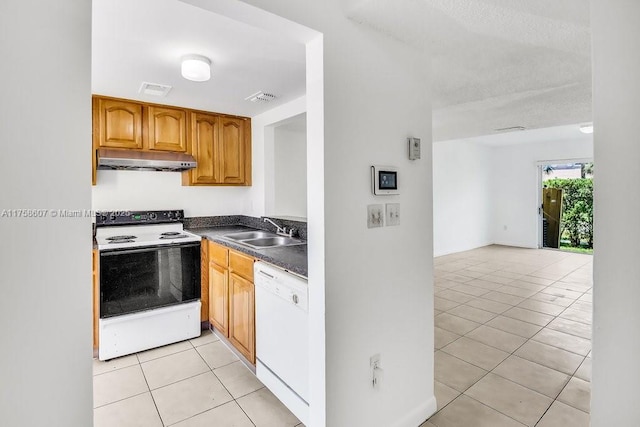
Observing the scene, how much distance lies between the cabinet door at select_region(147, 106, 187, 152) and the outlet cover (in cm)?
244

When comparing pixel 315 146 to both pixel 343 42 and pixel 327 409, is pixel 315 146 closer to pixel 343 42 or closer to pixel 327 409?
pixel 343 42

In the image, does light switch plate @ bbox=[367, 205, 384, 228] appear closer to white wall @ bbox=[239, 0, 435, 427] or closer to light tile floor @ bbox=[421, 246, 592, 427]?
white wall @ bbox=[239, 0, 435, 427]

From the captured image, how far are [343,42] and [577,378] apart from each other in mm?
2758

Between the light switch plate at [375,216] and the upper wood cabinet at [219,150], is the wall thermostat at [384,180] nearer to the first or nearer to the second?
the light switch plate at [375,216]

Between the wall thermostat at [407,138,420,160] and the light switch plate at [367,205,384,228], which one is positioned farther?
the wall thermostat at [407,138,420,160]

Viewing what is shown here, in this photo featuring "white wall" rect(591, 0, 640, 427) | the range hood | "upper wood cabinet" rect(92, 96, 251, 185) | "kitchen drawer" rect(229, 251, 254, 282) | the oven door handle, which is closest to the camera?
"white wall" rect(591, 0, 640, 427)

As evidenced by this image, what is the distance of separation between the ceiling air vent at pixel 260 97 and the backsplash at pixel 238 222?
1.17m

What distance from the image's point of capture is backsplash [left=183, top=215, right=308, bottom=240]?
10.3ft

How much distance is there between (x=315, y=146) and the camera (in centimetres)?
143

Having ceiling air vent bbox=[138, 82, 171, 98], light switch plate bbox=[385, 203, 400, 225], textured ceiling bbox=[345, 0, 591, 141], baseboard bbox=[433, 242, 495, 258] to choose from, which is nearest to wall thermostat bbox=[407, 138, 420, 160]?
light switch plate bbox=[385, 203, 400, 225]

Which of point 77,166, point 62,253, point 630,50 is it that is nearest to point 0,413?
point 62,253

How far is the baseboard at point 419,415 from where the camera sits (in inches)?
69.0

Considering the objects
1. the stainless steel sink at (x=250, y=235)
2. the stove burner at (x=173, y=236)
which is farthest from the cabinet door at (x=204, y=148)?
the stainless steel sink at (x=250, y=235)

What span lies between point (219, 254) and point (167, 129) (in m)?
1.42
